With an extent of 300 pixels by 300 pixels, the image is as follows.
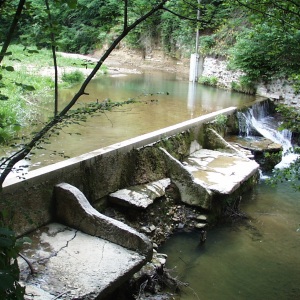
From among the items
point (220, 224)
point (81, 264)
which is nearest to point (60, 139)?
point (220, 224)

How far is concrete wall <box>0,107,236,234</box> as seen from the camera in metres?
3.88

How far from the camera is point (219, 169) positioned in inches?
262

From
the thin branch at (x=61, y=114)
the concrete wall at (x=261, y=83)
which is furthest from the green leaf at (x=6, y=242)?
the concrete wall at (x=261, y=83)

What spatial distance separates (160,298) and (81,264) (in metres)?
1.01

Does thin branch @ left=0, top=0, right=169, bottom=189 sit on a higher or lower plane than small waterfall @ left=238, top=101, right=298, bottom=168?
higher

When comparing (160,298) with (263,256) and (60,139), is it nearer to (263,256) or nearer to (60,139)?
(263,256)

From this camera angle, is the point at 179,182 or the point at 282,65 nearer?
the point at 179,182

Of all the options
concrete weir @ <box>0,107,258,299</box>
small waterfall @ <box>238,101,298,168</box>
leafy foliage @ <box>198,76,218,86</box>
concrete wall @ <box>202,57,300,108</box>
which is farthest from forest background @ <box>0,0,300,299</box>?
small waterfall @ <box>238,101,298,168</box>

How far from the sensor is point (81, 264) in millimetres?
3629

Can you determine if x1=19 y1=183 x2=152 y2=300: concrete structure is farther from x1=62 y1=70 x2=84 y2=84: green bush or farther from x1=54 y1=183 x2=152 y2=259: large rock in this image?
x1=62 y1=70 x2=84 y2=84: green bush

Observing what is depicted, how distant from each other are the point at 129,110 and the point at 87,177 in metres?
1.24

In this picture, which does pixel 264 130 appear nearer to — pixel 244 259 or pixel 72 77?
pixel 244 259

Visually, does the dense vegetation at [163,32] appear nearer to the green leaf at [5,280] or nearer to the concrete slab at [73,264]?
the green leaf at [5,280]

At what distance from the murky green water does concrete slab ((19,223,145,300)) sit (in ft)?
3.13
